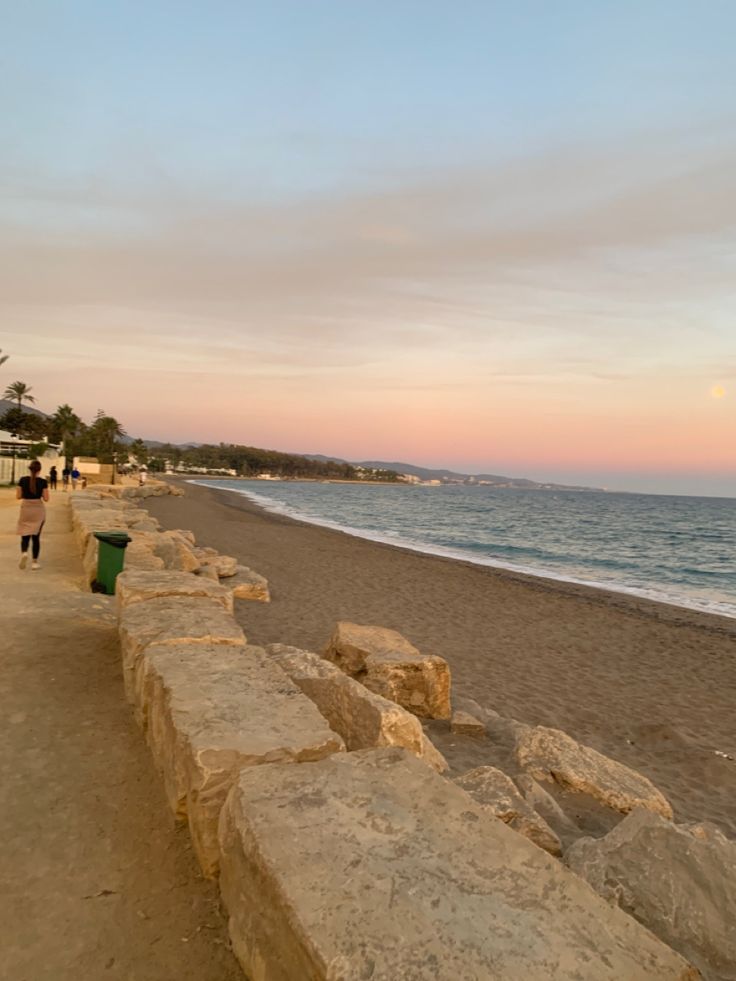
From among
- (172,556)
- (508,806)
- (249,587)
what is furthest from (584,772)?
(249,587)

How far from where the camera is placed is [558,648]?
12125mm

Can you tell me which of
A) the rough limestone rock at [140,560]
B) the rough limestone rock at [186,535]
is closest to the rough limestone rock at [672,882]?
the rough limestone rock at [140,560]

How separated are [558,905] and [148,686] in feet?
8.92

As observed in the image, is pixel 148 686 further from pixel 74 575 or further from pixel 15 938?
pixel 74 575

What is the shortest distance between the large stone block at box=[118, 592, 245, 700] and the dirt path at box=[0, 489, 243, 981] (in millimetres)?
366

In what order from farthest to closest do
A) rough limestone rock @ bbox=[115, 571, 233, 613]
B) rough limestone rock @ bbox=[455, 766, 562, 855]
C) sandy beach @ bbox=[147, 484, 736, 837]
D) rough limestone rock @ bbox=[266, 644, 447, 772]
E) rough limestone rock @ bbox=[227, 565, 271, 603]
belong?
rough limestone rock @ bbox=[227, 565, 271, 603], sandy beach @ bbox=[147, 484, 736, 837], rough limestone rock @ bbox=[115, 571, 233, 613], rough limestone rock @ bbox=[266, 644, 447, 772], rough limestone rock @ bbox=[455, 766, 562, 855]

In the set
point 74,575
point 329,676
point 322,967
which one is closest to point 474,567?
point 74,575

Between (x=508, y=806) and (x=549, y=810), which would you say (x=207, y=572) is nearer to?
(x=549, y=810)

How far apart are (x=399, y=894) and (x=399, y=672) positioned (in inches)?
179

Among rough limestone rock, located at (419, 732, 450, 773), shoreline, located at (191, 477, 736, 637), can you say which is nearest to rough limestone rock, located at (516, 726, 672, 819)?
rough limestone rock, located at (419, 732, 450, 773)

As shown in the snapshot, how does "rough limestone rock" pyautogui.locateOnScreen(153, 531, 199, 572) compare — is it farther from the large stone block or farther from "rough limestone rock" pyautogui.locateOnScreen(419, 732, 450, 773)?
"rough limestone rock" pyautogui.locateOnScreen(419, 732, 450, 773)

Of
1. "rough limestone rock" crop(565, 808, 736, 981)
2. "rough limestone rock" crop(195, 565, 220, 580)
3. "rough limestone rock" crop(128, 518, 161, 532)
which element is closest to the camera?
"rough limestone rock" crop(565, 808, 736, 981)

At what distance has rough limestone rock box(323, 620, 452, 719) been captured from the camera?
21.0ft

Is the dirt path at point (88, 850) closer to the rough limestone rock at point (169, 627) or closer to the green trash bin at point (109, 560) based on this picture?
the rough limestone rock at point (169, 627)
